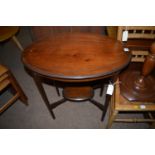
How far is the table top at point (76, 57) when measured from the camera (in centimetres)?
82

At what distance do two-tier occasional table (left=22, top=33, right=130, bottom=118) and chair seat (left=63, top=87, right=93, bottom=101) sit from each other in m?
0.36

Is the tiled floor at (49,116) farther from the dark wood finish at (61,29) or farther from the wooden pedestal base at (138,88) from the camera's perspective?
the dark wood finish at (61,29)

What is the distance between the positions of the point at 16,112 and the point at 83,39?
1.06 metres

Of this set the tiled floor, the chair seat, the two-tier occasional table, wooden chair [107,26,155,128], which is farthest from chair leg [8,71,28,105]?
wooden chair [107,26,155,128]

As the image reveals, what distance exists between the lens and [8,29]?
191 cm

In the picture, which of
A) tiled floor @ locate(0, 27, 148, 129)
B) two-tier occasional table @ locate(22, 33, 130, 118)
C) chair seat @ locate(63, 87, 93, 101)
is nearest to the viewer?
two-tier occasional table @ locate(22, 33, 130, 118)

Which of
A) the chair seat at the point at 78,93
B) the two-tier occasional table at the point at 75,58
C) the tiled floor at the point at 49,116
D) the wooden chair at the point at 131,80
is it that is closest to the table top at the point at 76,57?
the two-tier occasional table at the point at 75,58

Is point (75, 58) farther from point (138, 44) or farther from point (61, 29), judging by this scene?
point (61, 29)

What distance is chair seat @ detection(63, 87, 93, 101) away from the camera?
48.9 inches

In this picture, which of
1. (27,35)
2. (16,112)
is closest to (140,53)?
(16,112)

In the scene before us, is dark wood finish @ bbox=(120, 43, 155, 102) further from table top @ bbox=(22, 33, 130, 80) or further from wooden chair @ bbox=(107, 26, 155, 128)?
table top @ bbox=(22, 33, 130, 80)

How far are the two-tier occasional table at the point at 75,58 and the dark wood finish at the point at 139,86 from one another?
0.20m

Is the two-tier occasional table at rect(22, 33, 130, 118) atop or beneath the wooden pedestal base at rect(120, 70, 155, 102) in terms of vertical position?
atop

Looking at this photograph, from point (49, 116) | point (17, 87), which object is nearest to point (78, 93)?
point (49, 116)
